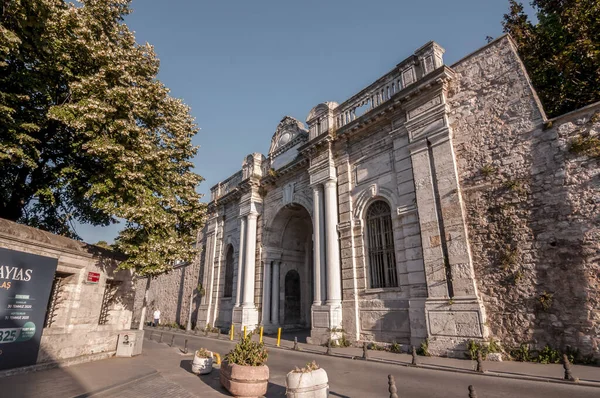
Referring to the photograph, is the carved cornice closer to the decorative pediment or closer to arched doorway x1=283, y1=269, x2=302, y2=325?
the decorative pediment

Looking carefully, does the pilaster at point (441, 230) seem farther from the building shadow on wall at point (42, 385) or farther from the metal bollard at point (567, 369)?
the building shadow on wall at point (42, 385)

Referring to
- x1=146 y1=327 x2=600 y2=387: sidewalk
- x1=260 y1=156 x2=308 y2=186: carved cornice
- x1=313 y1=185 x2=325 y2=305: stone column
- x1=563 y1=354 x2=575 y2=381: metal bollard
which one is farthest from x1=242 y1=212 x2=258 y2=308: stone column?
x1=563 y1=354 x2=575 y2=381: metal bollard

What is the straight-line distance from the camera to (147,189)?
A: 11164 mm

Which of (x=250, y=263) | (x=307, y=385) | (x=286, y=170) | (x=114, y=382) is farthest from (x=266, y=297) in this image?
(x=307, y=385)

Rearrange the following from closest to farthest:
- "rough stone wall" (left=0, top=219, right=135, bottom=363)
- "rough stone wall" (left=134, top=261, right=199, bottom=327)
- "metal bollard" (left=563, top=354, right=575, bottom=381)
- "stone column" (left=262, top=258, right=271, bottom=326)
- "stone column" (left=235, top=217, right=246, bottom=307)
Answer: "metal bollard" (left=563, top=354, right=575, bottom=381), "rough stone wall" (left=0, top=219, right=135, bottom=363), "stone column" (left=262, top=258, right=271, bottom=326), "stone column" (left=235, top=217, right=246, bottom=307), "rough stone wall" (left=134, top=261, right=199, bottom=327)

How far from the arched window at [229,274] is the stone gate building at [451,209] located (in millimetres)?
4558

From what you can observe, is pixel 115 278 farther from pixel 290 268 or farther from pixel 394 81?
pixel 394 81

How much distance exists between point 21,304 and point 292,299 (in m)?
14.1

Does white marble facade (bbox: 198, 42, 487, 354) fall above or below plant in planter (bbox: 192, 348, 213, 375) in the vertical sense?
above

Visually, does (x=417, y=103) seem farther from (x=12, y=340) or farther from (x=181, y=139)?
(x=12, y=340)

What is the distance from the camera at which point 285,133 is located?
67.3 feet

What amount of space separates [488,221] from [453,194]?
1.35 m

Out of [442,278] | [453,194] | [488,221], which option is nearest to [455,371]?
[442,278]

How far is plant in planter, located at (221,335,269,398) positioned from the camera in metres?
6.29
